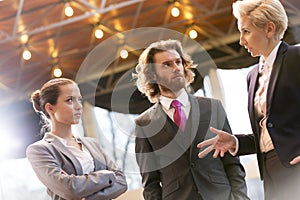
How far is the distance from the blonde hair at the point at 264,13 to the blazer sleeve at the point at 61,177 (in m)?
1.02

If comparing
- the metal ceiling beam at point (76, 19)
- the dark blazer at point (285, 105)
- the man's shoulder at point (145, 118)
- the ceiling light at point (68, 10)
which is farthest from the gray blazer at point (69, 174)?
the metal ceiling beam at point (76, 19)

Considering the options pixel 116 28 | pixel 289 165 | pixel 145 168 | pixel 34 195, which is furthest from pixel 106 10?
pixel 289 165

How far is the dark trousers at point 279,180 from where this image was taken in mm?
2377

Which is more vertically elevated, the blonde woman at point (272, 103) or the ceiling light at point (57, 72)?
the ceiling light at point (57, 72)

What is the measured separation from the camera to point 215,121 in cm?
300

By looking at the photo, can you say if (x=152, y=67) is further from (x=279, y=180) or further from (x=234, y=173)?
(x=279, y=180)

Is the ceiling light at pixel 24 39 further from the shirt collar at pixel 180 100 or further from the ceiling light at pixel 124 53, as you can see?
the shirt collar at pixel 180 100

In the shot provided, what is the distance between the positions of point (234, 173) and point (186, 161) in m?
0.24

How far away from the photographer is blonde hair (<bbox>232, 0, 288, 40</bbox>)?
8.20ft

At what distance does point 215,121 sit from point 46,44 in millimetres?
7892

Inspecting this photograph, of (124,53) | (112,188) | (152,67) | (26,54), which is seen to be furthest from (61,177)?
(124,53)

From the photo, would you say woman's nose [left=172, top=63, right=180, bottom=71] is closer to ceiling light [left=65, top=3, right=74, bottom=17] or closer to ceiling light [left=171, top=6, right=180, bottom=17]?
ceiling light [left=65, top=3, right=74, bottom=17]

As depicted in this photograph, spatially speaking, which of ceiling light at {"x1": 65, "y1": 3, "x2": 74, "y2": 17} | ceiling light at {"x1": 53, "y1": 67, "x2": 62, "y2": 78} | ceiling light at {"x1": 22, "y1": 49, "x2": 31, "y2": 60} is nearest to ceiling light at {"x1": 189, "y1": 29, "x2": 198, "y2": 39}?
ceiling light at {"x1": 53, "y1": 67, "x2": 62, "y2": 78}

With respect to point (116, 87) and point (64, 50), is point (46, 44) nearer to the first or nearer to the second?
point (64, 50)
